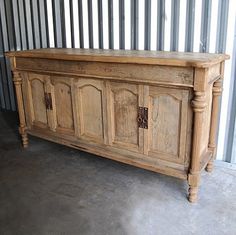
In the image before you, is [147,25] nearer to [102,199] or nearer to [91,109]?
[91,109]

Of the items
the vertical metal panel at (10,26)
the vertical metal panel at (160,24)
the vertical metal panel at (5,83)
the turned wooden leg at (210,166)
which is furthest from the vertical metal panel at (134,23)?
the vertical metal panel at (5,83)

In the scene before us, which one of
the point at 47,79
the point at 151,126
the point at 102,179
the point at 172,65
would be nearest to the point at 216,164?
the point at 151,126

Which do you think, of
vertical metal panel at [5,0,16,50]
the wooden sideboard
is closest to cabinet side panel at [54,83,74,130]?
the wooden sideboard

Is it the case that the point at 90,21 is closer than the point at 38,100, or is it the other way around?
the point at 38,100

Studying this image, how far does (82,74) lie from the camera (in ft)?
7.10

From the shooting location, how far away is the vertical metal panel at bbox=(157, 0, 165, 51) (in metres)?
2.29

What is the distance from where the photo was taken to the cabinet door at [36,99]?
2518 millimetres

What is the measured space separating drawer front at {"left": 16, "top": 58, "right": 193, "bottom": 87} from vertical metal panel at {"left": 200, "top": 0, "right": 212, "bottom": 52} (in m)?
0.62

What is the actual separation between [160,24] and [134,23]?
25cm

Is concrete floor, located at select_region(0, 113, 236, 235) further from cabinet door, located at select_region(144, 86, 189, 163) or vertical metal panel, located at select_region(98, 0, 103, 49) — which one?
vertical metal panel, located at select_region(98, 0, 103, 49)

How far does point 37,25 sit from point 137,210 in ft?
7.62

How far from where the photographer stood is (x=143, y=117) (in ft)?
6.49

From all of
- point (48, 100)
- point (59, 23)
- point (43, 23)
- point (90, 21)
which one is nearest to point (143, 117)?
point (48, 100)

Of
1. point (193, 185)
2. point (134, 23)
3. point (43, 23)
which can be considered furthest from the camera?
point (43, 23)
